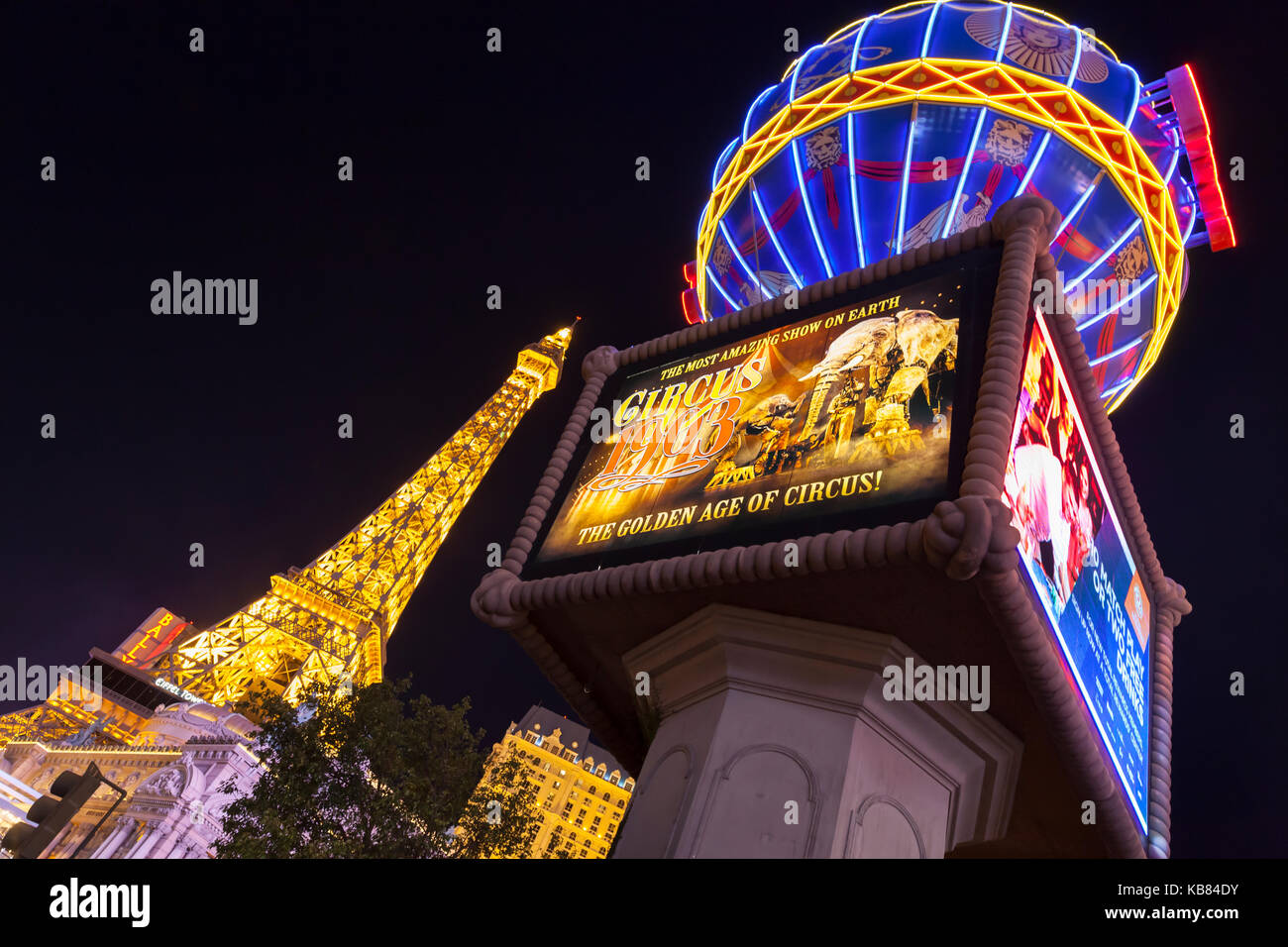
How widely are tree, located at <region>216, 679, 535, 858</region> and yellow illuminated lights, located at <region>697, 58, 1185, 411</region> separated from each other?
41.5 feet

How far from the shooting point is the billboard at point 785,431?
30.3ft

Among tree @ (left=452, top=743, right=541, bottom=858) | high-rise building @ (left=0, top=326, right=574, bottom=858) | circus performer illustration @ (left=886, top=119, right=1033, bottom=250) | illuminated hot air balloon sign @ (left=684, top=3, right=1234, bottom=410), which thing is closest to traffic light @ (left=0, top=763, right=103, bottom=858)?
tree @ (left=452, top=743, right=541, bottom=858)

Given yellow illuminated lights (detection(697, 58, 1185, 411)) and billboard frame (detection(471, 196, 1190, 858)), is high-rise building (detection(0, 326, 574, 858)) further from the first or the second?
yellow illuminated lights (detection(697, 58, 1185, 411))

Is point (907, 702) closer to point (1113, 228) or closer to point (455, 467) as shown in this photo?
point (1113, 228)

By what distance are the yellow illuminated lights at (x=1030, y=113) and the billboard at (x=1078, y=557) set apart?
4.11 metres

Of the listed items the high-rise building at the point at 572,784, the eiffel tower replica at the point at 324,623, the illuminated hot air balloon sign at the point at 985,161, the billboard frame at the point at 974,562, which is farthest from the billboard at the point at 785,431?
the high-rise building at the point at 572,784

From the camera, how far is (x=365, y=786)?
1611cm

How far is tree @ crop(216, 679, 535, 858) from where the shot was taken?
1514 centimetres

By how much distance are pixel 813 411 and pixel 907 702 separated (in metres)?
3.50

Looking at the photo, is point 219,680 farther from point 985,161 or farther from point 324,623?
point 985,161

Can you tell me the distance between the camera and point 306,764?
1605 cm

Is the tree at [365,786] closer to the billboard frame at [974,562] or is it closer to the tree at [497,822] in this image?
the tree at [497,822]

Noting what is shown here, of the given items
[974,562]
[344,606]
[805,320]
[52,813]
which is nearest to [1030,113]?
[805,320]
